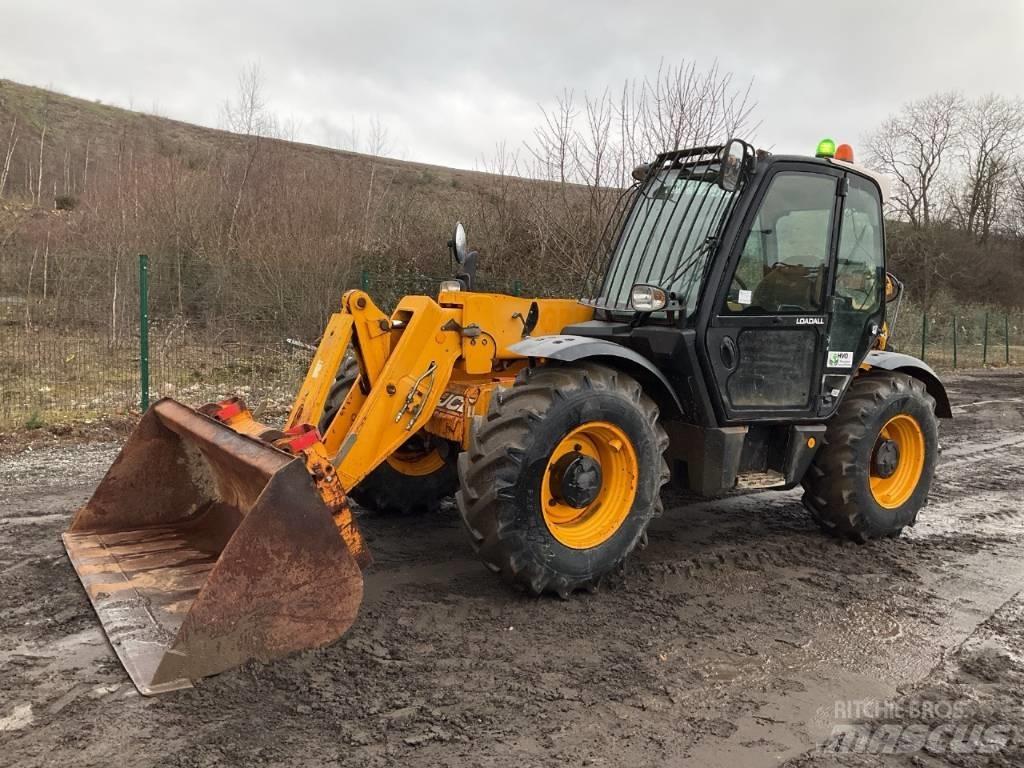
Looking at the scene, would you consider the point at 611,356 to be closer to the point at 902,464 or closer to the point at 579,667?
the point at 579,667

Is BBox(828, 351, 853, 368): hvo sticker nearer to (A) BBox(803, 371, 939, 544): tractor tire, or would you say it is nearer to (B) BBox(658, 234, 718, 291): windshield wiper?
(A) BBox(803, 371, 939, 544): tractor tire

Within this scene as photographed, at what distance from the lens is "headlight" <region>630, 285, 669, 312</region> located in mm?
4512

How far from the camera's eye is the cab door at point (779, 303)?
4.59 m

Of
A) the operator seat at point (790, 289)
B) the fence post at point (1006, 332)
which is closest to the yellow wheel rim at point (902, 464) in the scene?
the operator seat at point (790, 289)

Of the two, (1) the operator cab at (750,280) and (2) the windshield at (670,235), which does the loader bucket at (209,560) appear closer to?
(1) the operator cab at (750,280)

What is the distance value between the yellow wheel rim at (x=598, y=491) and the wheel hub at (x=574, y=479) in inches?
0.4

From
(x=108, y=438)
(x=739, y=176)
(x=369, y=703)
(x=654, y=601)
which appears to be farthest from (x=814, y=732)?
(x=108, y=438)

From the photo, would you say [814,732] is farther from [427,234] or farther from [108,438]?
[427,234]

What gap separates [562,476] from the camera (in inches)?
159

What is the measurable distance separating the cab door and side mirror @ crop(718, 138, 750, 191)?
0.24 m

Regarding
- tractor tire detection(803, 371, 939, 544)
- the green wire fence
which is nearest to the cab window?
tractor tire detection(803, 371, 939, 544)

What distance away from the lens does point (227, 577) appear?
3.05m

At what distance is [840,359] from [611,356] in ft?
5.65

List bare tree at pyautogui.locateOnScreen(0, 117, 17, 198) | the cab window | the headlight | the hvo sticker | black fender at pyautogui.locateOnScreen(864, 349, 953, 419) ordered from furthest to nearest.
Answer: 1. bare tree at pyautogui.locateOnScreen(0, 117, 17, 198)
2. black fender at pyautogui.locateOnScreen(864, 349, 953, 419)
3. the hvo sticker
4. the cab window
5. the headlight
